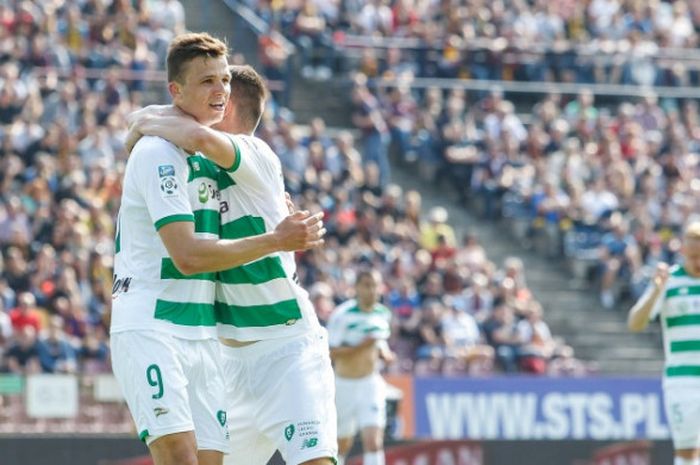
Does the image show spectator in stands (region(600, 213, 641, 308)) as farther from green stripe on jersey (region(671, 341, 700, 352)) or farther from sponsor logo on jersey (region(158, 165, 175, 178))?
sponsor logo on jersey (region(158, 165, 175, 178))

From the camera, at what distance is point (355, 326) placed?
15.6 m

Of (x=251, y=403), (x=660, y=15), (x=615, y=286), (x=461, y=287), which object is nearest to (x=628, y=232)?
(x=615, y=286)

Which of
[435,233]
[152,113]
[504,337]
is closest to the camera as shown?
[152,113]

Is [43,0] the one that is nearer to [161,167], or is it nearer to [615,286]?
[615,286]

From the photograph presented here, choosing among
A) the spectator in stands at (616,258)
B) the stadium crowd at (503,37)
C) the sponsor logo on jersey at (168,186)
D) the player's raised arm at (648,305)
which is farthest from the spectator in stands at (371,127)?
the sponsor logo on jersey at (168,186)

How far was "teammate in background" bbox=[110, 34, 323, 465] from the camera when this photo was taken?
24.9 ft

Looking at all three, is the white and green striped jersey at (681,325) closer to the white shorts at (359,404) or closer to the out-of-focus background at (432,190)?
the white shorts at (359,404)

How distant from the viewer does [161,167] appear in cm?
770

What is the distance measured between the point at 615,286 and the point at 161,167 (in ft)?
59.9

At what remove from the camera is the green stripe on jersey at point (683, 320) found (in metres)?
13.1

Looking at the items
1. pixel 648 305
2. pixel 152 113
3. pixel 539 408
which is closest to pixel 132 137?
pixel 152 113

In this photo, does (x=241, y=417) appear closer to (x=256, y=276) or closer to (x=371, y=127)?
(x=256, y=276)

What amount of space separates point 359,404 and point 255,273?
25.8 ft

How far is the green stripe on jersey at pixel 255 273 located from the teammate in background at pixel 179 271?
8cm
